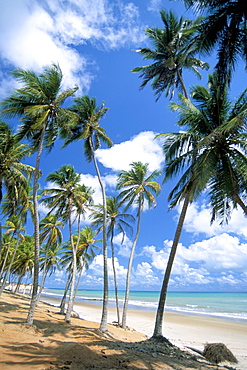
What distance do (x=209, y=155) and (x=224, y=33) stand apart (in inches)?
164

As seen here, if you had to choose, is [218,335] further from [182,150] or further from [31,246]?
[31,246]

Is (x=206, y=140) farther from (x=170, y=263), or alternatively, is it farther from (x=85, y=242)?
(x=85, y=242)

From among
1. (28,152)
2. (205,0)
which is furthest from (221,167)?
(28,152)

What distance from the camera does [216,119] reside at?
34.1 feet

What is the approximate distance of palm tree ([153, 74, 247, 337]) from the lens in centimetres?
937

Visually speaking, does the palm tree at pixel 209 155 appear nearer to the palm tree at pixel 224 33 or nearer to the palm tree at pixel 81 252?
the palm tree at pixel 224 33

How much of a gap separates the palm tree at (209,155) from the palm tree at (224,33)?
220 centimetres

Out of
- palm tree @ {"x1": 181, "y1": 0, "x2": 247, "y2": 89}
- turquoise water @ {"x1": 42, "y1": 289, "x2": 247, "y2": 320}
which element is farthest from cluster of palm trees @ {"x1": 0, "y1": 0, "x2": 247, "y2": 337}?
turquoise water @ {"x1": 42, "y1": 289, "x2": 247, "y2": 320}

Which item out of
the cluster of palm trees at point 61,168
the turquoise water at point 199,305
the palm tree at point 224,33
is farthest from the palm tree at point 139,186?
the turquoise water at point 199,305

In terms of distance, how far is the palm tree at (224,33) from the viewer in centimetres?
639

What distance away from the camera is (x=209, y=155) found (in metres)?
9.50

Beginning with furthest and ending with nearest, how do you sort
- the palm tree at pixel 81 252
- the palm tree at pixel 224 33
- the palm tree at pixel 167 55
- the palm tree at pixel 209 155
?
the palm tree at pixel 81 252 < the palm tree at pixel 167 55 < the palm tree at pixel 209 155 < the palm tree at pixel 224 33

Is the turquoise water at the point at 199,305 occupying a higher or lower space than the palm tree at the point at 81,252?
lower

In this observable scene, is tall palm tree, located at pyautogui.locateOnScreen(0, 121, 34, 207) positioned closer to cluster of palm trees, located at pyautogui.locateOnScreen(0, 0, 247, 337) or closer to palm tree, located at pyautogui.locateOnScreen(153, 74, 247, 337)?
cluster of palm trees, located at pyautogui.locateOnScreen(0, 0, 247, 337)
